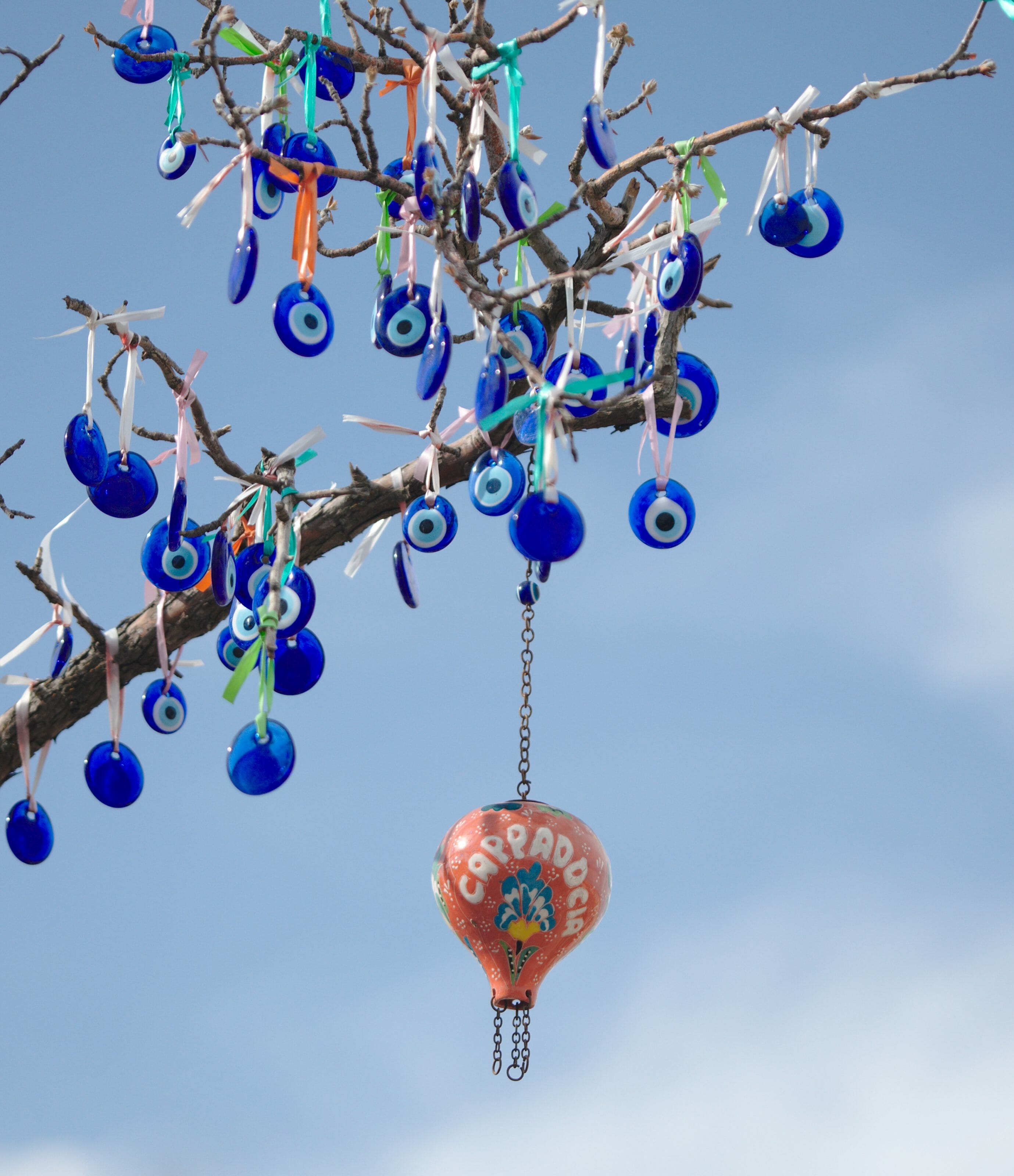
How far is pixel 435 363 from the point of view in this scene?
2023 millimetres

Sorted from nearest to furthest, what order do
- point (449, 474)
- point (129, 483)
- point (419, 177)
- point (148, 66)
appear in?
point (419, 177)
point (129, 483)
point (148, 66)
point (449, 474)

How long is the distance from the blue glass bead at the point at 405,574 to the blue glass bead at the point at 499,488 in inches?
14.8

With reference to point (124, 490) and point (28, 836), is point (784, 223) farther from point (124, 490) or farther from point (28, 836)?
point (28, 836)

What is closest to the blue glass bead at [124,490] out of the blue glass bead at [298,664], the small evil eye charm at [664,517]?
the blue glass bead at [298,664]

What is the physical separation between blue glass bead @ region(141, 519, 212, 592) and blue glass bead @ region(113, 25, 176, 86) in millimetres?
880

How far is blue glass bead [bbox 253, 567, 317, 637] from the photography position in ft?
7.30

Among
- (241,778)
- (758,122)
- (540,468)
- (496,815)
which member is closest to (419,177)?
(540,468)

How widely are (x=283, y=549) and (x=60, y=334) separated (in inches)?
26.8

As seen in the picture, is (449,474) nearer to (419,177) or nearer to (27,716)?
(419,177)

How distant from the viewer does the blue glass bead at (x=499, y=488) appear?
2.20 meters

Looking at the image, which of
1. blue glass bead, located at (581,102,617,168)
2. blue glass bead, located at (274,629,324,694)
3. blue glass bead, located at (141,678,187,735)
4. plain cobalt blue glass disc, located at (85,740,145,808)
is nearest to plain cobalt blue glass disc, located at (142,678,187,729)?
blue glass bead, located at (141,678,187,735)

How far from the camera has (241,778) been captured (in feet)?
6.16

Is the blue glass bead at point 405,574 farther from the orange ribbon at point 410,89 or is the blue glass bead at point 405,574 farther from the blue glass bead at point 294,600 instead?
the orange ribbon at point 410,89

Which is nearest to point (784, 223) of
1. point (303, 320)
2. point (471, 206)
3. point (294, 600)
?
point (471, 206)
